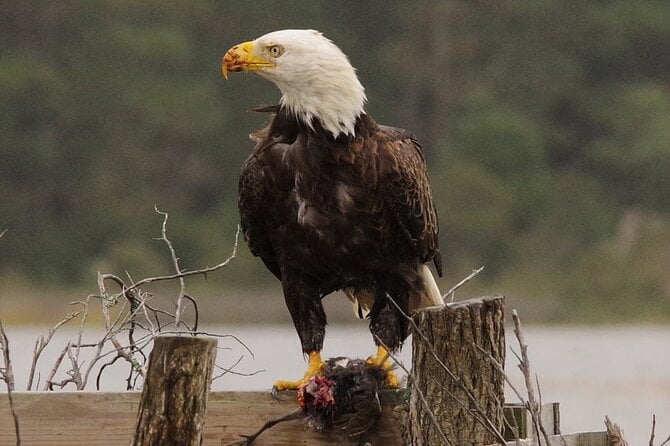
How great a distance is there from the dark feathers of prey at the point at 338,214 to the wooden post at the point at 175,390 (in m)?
1.75

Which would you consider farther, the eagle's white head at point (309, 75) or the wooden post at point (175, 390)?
the eagle's white head at point (309, 75)

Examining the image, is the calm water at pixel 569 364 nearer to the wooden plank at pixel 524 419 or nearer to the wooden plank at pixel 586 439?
the wooden plank at pixel 524 419

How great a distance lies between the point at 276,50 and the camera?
255 inches

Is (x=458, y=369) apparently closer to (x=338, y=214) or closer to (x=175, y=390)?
(x=175, y=390)

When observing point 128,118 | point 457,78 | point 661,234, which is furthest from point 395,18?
point 661,234

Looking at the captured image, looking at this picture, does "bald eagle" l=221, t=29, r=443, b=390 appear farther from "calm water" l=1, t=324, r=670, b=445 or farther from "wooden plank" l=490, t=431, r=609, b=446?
"calm water" l=1, t=324, r=670, b=445

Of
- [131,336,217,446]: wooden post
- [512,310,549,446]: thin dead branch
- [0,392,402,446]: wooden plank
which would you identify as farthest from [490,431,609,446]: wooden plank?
[131,336,217,446]: wooden post

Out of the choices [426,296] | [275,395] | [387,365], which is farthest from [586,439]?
[426,296]

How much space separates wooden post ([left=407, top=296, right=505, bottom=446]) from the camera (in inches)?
208

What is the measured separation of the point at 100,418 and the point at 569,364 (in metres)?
15.7

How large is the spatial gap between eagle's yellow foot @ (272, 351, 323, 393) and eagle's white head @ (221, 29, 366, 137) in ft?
2.47

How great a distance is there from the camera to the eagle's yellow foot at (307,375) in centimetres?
599

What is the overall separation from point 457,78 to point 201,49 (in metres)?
4.56

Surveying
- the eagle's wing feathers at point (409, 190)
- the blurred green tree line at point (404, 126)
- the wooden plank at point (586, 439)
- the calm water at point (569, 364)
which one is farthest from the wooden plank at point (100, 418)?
the blurred green tree line at point (404, 126)
